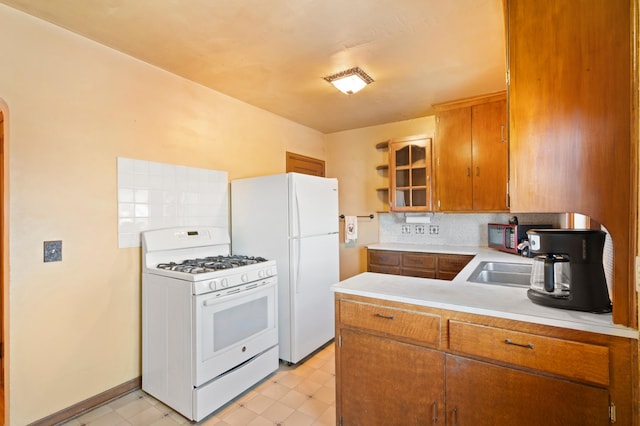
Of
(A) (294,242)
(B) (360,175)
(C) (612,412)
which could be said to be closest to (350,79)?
(A) (294,242)

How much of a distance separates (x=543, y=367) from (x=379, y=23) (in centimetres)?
202

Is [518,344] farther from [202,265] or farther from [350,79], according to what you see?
[350,79]

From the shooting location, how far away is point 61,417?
190 cm

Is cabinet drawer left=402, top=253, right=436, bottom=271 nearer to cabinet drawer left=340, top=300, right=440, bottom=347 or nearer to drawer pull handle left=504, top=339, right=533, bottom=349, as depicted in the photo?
cabinet drawer left=340, top=300, right=440, bottom=347

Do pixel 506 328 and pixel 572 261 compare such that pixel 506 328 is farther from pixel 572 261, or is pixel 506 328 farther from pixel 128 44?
pixel 128 44

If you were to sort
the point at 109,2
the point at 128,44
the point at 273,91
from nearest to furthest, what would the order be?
the point at 109,2 < the point at 128,44 < the point at 273,91

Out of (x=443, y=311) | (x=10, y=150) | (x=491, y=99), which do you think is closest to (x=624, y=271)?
(x=443, y=311)

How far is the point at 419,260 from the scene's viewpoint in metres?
3.34

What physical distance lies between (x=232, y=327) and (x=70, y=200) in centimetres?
137

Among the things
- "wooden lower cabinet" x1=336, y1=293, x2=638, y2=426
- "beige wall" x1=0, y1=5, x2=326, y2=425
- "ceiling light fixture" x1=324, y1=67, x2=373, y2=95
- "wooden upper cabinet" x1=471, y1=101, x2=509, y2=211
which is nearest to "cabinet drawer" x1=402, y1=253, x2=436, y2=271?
"wooden upper cabinet" x1=471, y1=101, x2=509, y2=211

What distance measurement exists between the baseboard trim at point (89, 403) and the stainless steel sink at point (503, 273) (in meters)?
2.68

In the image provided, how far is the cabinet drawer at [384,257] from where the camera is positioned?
3483 mm

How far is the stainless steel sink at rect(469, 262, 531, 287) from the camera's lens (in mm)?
2273

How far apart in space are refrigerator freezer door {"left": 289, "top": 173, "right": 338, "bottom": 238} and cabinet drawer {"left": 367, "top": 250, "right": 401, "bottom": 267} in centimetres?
78
